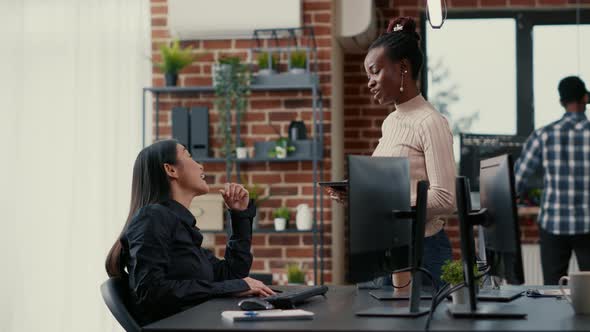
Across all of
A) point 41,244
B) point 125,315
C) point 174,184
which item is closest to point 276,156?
point 41,244

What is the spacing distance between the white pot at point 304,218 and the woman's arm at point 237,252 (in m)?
2.11

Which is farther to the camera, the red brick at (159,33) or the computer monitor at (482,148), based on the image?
the computer monitor at (482,148)

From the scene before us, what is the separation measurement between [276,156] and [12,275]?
1623 millimetres

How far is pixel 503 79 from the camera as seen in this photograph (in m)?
6.31

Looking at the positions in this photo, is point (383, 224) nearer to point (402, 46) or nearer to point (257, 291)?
point (257, 291)

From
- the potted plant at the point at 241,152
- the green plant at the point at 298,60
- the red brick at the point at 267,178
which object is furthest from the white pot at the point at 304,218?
the green plant at the point at 298,60

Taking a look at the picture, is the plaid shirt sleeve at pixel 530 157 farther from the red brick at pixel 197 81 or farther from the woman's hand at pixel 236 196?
the woman's hand at pixel 236 196

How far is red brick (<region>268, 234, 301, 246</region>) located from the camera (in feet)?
17.2

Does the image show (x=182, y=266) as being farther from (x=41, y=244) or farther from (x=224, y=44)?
(x=224, y=44)

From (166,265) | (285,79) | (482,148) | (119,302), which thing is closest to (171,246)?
(166,265)

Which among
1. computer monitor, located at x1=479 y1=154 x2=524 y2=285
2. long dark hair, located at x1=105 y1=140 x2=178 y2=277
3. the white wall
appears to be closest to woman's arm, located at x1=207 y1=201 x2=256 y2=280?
long dark hair, located at x1=105 y1=140 x2=178 y2=277

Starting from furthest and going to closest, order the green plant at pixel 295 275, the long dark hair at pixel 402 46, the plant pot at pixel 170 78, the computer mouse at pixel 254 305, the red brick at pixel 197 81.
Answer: the red brick at pixel 197 81 → the plant pot at pixel 170 78 → the green plant at pixel 295 275 → the long dark hair at pixel 402 46 → the computer mouse at pixel 254 305

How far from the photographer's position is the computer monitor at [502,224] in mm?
2029

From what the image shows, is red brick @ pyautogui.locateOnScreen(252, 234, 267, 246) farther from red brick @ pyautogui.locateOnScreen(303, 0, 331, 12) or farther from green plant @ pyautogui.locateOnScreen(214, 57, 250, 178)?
red brick @ pyautogui.locateOnScreen(303, 0, 331, 12)
